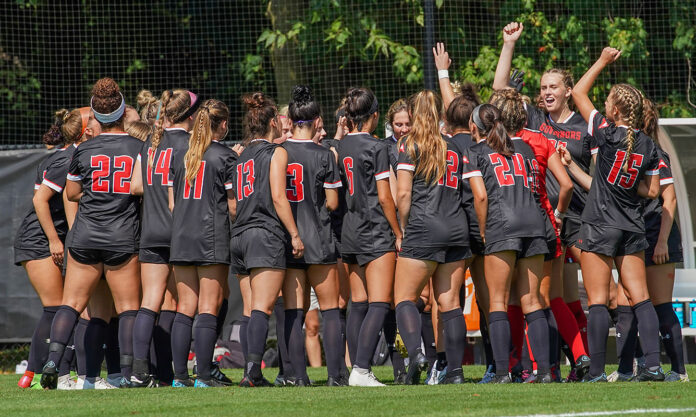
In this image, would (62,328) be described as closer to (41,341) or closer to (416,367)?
(41,341)

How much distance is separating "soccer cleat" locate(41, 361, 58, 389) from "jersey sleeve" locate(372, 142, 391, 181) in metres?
2.52

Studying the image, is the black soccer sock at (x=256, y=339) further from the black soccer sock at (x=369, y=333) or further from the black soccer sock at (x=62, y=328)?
the black soccer sock at (x=62, y=328)

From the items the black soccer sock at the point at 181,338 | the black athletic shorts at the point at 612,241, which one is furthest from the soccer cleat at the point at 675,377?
the black soccer sock at the point at 181,338

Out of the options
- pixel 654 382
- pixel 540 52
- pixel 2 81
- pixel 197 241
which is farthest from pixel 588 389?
pixel 2 81

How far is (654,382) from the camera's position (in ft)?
22.6

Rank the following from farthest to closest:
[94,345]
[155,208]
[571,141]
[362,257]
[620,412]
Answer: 1. [571,141]
2. [94,345]
3. [155,208]
4. [362,257]
5. [620,412]

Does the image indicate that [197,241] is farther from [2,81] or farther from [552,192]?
[2,81]

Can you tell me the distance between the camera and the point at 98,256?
7344 mm

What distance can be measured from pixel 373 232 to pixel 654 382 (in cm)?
208

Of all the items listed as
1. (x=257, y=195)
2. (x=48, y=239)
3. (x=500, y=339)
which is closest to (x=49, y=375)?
(x=48, y=239)

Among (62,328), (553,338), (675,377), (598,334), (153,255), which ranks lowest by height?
(675,377)

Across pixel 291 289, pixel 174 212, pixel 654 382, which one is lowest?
pixel 654 382

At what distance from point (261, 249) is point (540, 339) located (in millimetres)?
1933

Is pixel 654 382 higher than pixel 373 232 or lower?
lower
